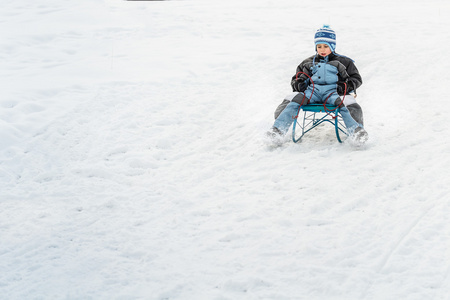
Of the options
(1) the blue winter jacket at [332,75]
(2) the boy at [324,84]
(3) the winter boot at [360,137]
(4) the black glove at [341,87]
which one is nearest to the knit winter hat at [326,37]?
(2) the boy at [324,84]

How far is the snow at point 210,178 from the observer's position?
289cm

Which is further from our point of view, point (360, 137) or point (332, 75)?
point (332, 75)

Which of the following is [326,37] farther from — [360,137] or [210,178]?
[210,178]

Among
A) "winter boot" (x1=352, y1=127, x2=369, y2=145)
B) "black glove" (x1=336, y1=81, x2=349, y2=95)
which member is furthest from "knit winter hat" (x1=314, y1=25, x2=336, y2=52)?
"winter boot" (x1=352, y1=127, x2=369, y2=145)

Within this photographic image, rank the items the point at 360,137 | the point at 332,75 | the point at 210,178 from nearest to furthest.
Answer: the point at 210,178
the point at 360,137
the point at 332,75

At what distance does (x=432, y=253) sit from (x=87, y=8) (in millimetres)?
11096

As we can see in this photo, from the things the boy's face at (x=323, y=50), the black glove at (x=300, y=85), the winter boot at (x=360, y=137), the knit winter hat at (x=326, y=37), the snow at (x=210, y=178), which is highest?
the knit winter hat at (x=326, y=37)

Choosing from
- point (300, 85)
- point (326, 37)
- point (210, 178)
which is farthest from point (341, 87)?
point (210, 178)

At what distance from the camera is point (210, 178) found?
173 inches

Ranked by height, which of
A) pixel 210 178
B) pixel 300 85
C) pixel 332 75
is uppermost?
pixel 332 75

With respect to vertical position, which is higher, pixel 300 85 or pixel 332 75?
pixel 332 75

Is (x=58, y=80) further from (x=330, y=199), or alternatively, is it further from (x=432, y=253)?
(x=432, y=253)

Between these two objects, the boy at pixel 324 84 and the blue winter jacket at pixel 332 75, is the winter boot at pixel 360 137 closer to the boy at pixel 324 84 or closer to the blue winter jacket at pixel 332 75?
the boy at pixel 324 84

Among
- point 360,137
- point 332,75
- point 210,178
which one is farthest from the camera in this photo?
point 332,75
